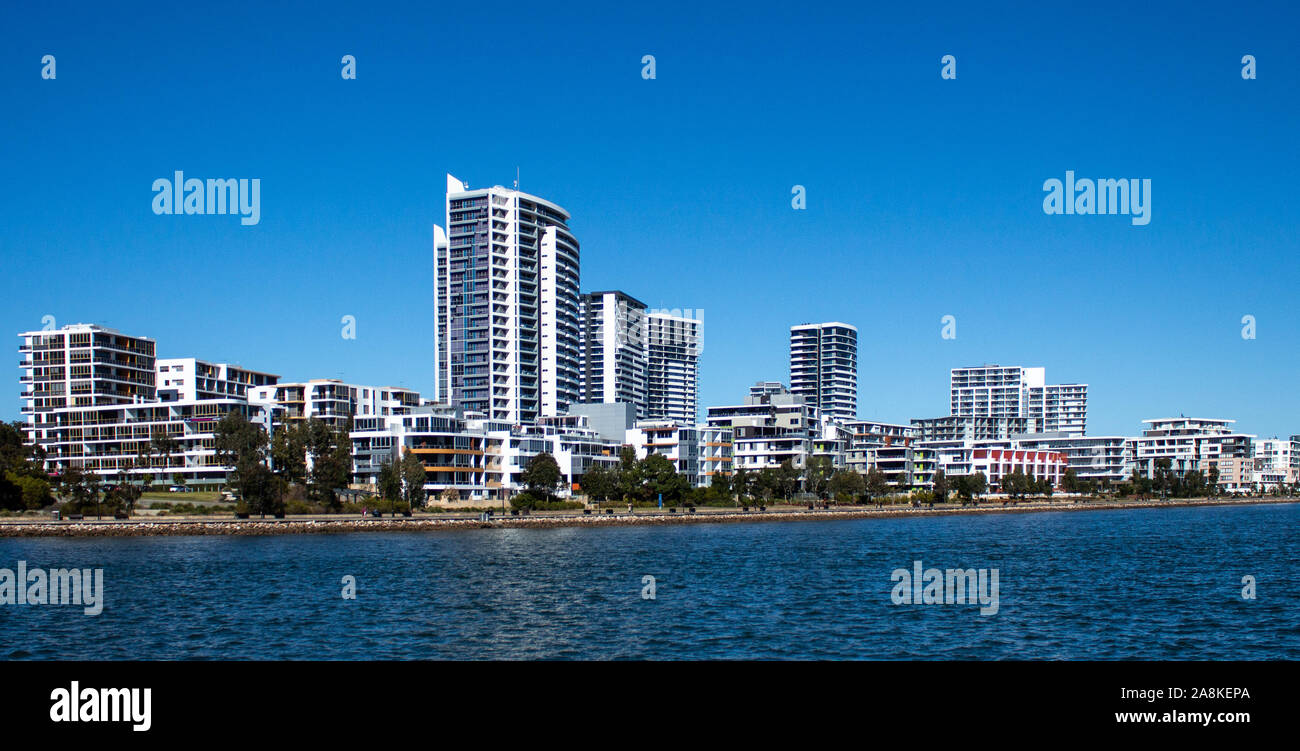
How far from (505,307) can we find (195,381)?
51572mm

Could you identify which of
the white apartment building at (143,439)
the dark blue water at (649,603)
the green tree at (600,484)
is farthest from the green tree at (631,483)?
the white apartment building at (143,439)

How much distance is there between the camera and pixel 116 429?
159 m

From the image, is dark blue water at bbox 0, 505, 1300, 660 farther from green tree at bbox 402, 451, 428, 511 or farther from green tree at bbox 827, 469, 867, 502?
green tree at bbox 827, 469, 867, 502

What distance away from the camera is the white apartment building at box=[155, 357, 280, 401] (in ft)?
560

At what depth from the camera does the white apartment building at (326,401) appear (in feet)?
559

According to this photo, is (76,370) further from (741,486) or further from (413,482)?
(741,486)

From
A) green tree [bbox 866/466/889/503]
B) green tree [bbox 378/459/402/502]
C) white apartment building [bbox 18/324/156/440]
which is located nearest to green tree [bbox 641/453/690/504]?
green tree [bbox 378/459/402/502]

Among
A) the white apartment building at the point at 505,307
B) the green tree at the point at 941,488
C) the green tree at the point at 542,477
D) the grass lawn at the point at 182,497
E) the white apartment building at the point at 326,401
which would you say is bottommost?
the green tree at the point at 941,488

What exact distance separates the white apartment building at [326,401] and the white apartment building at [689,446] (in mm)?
38211

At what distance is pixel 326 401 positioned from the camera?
171 m

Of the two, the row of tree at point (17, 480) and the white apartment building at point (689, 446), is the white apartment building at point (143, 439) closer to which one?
the row of tree at point (17, 480)
